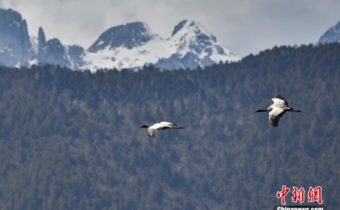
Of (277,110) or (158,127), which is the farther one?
(158,127)

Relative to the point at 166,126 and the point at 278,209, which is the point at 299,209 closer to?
the point at 278,209

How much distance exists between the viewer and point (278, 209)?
519 ft

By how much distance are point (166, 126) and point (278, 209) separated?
3183cm

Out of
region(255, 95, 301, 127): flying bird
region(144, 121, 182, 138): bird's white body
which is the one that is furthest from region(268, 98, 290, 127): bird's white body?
region(144, 121, 182, 138): bird's white body

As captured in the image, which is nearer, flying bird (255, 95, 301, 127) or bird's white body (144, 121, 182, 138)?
flying bird (255, 95, 301, 127)

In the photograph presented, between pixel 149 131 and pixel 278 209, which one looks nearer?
pixel 149 131

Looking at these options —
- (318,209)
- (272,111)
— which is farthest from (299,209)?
(272,111)

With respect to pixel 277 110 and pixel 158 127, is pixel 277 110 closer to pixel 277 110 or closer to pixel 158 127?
pixel 277 110

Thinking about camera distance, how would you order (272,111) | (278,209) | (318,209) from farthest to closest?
(278,209) < (318,209) < (272,111)

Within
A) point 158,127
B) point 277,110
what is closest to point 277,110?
point 277,110

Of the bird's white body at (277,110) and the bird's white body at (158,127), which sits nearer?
the bird's white body at (277,110)

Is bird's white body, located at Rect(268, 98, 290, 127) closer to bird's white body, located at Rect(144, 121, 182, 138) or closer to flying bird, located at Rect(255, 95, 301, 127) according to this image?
flying bird, located at Rect(255, 95, 301, 127)

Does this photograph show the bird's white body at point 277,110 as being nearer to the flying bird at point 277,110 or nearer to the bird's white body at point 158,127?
the flying bird at point 277,110

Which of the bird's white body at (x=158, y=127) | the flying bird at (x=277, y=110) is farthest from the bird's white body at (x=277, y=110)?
the bird's white body at (x=158, y=127)
